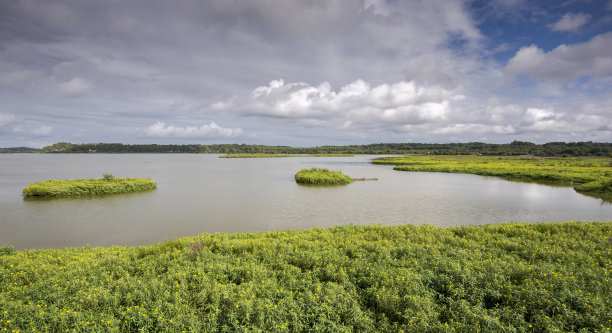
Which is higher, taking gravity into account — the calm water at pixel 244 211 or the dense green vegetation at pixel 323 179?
the dense green vegetation at pixel 323 179

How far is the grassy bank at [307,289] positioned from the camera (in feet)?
23.4

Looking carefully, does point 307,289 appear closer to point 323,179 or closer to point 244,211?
point 244,211

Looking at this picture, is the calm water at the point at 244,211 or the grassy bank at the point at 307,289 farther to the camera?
the calm water at the point at 244,211

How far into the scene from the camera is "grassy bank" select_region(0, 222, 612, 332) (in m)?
7.14

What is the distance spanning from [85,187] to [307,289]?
36674 millimetres

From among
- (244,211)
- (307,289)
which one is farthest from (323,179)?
(307,289)

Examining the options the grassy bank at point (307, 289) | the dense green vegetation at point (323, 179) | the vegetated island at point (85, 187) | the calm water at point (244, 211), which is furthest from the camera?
the dense green vegetation at point (323, 179)

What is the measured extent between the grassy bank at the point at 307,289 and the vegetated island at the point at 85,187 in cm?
2396

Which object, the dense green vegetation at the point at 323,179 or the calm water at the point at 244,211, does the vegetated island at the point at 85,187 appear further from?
the dense green vegetation at the point at 323,179


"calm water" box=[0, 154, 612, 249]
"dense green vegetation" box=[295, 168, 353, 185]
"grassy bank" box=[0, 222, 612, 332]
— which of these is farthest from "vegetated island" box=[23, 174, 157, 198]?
"grassy bank" box=[0, 222, 612, 332]

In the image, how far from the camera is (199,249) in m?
12.0

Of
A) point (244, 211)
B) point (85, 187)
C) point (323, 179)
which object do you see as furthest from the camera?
point (323, 179)

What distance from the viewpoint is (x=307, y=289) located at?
28.6ft

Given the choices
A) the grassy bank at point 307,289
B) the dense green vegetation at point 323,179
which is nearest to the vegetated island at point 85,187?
the dense green vegetation at point 323,179
